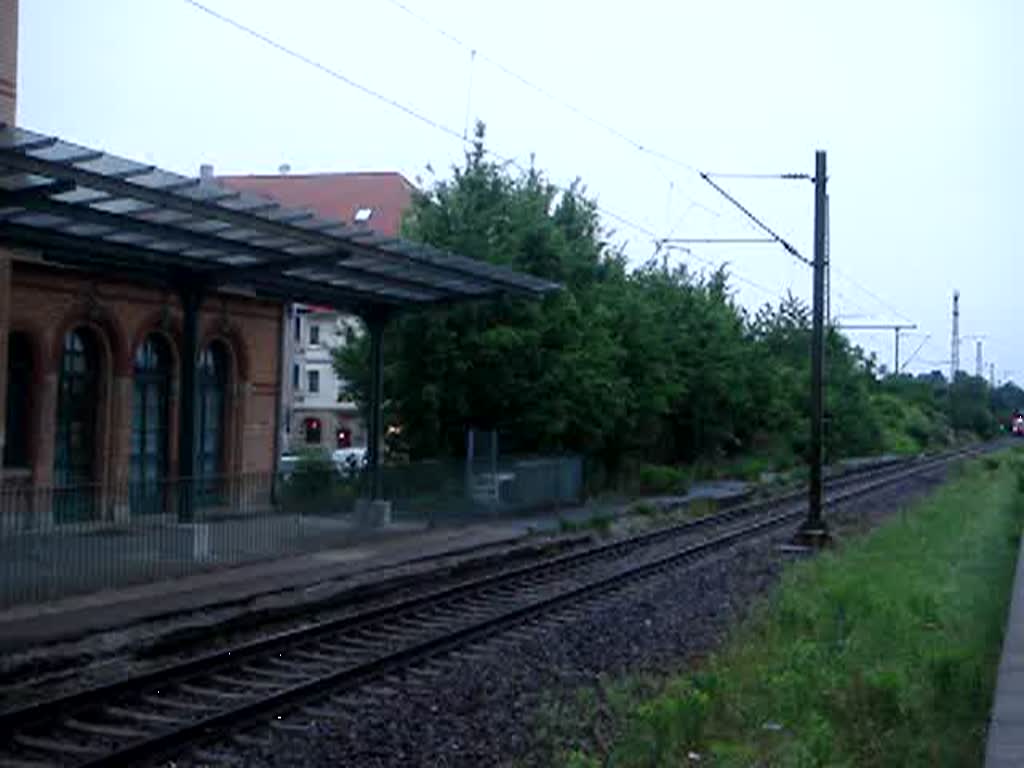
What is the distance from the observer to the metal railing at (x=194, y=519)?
16.5 m

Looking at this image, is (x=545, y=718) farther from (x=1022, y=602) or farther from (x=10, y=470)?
(x=10, y=470)

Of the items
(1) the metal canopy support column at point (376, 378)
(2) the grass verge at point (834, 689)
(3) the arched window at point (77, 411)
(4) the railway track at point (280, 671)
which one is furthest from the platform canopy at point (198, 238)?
(2) the grass verge at point (834, 689)

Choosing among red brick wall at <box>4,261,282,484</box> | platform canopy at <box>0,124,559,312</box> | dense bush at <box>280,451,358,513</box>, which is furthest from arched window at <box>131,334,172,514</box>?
dense bush at <box>280,451,358,513</box>

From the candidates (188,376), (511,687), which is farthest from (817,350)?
(511,687)

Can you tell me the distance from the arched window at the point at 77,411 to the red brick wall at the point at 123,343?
0.20 metres

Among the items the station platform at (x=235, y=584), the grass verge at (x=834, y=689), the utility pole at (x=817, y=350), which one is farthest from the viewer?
the utility pole at (x=817, y=350)

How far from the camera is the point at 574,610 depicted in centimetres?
1862

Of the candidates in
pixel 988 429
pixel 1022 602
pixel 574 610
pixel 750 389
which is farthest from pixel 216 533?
pixel 988 429

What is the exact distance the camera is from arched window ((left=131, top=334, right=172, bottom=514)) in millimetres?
28094

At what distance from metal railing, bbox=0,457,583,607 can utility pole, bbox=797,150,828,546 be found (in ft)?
22.1

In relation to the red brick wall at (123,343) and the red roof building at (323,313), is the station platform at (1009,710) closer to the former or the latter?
the red brick wall at (123,343)

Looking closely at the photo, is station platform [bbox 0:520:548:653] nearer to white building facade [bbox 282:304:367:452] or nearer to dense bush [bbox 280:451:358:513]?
dense bush [bbox 280:451:358:513]

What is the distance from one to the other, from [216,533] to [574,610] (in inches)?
210

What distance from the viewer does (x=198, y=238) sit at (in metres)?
19.5
